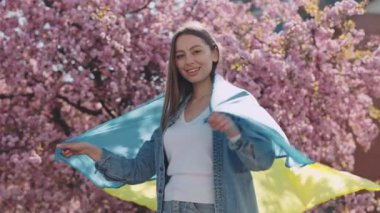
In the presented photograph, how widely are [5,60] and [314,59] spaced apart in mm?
2738

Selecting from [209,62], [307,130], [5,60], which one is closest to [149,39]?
[5,60]

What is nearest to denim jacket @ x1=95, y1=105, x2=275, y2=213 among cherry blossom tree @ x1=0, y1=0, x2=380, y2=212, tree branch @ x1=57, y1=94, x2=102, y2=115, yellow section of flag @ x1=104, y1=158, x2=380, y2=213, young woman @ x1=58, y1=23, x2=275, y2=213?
young woman @ x1=58, y1=23, x2=275, y2=213

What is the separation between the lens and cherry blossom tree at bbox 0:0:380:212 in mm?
6211

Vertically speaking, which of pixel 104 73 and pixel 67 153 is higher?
pixel 104 73

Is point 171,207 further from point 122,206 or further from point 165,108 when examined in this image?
point 122,206

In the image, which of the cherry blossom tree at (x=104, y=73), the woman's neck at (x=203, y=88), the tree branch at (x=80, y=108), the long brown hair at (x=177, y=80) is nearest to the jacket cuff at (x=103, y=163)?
the long brown hair at (x=177, y=80)

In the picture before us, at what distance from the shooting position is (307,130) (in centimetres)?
670

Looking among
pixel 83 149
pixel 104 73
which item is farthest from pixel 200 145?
pixel 104 73

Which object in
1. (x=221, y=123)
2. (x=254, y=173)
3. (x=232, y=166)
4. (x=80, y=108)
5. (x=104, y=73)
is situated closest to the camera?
(x=221, y=123)

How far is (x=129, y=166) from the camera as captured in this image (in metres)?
3.25

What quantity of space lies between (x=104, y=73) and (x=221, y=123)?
3.80 meters

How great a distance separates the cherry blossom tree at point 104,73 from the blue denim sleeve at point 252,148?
347 cm

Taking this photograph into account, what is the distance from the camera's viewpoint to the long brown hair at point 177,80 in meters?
3.03

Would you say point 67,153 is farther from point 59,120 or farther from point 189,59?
point 59,120
